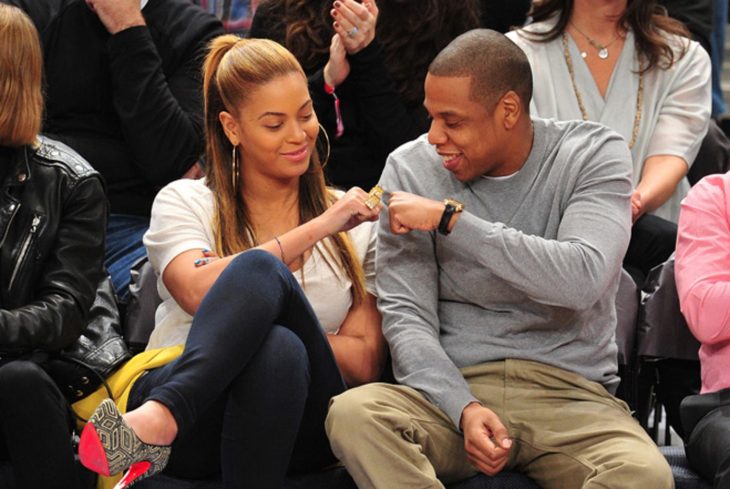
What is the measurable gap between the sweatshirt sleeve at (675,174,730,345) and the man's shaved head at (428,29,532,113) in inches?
20.4

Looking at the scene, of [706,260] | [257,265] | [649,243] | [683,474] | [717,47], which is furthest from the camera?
[717,47]

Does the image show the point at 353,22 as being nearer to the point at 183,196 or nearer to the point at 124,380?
the point at 183,196

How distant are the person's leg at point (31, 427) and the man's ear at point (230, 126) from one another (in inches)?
31.2

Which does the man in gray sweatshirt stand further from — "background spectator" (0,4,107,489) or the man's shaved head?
"background spectator" (0,4,107,489)

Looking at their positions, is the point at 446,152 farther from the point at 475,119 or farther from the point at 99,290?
the point at 99,290

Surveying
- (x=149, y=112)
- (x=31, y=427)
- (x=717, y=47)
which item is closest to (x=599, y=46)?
(x=717, y=47)

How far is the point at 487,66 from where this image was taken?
3.38 meters

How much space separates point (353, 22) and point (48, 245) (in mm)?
1131

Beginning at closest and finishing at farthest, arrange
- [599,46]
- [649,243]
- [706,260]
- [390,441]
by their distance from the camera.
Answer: [390,441], [706,260], [649,243], [599,46]

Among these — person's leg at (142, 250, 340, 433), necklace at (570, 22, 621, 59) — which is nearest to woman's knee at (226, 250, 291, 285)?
person's leg at (142, 250, 340, 433)

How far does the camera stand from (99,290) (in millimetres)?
3629

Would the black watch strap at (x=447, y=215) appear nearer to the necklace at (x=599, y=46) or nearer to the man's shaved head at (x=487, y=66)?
the man's shaved head at (x=487, y=66)

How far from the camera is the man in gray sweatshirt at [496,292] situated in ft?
10.4

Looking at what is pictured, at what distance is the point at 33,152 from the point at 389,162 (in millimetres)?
904
